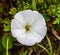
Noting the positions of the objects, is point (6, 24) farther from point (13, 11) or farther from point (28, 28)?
point (28, 28)

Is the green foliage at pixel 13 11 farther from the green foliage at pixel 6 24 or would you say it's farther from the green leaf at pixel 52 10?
the green leaf at pixel 52 10

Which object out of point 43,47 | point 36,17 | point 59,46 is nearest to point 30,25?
point 36,17

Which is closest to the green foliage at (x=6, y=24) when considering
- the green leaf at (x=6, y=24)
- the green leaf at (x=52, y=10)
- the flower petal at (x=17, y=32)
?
the green leaf at (x=6, y=24)

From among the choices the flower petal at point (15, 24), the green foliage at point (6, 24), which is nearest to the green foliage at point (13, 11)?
the green foliage at point (6, 24)

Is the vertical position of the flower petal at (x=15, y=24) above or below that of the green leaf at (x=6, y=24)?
above

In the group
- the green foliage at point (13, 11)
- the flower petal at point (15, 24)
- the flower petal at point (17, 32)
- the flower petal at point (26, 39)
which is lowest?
the flower petal at point (26, 39)

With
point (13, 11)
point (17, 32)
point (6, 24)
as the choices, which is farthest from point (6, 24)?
point (17, 32)

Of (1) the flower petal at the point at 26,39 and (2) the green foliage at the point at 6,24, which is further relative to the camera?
(2) the green foliage at the point at 6,24

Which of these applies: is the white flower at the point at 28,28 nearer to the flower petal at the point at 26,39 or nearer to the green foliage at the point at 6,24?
the flower petal at the point at 26,39

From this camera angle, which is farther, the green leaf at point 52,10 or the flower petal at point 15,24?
the green leaf at point 52,10

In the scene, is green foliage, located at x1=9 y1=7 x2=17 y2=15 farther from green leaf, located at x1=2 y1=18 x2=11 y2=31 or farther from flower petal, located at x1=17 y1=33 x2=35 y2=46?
flower petal, located at x1=17 y1=33 x2=35 y2=46
